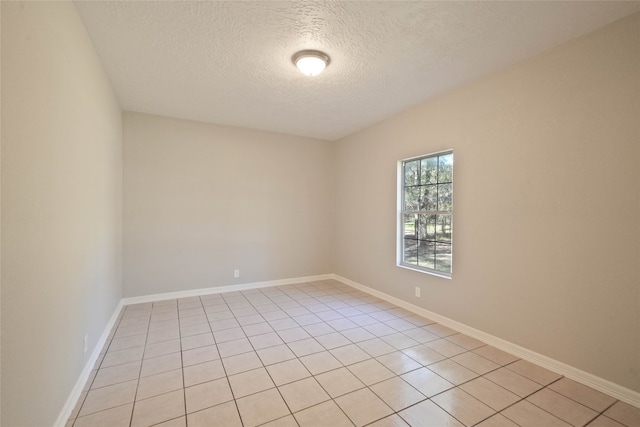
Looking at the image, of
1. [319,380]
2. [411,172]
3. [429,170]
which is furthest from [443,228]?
[319,380]

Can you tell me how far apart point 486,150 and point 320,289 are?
3.13 m

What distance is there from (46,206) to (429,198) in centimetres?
350

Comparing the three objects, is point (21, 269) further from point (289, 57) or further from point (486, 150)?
point (486, 150)

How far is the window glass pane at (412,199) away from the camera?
3682 millimetres

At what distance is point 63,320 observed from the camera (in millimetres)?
1719

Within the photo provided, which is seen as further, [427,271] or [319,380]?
[427,271]

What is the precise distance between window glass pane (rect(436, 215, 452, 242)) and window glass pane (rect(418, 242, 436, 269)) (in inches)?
6.4

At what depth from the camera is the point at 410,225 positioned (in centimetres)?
378

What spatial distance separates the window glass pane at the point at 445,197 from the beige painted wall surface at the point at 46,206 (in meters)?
3.44

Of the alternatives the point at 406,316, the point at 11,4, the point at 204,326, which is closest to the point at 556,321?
the point at 406,316

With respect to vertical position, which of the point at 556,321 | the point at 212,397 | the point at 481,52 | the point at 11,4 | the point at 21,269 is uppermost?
the point at 481,52

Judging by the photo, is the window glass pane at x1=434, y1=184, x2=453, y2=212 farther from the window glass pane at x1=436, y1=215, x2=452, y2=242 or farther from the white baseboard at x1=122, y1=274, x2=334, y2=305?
the white baseboard at x1=122, y1=274, x2=334, y2=305

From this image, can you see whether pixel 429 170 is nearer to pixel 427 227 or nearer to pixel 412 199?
pixel 412 199

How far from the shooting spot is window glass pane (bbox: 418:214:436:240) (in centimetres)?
346
